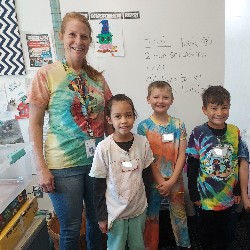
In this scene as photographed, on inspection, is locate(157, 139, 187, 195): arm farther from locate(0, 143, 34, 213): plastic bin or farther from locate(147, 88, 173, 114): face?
locate(0, 143, 34, 213): plastic bin

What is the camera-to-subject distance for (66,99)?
4.35 feet

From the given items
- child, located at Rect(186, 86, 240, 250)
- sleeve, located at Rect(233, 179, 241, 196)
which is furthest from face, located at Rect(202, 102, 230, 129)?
sleeve, located at Rect(233, 179, 241, 196)

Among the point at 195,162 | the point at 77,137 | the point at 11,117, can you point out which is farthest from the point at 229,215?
the point at 11,117

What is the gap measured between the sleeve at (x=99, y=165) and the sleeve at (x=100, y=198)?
39mm

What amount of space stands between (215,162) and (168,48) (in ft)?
2.96

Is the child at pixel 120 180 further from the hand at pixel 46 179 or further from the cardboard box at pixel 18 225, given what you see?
the cardboard box at pixel 18 225

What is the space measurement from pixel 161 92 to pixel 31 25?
1.00 meters

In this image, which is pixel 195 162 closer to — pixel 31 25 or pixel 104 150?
pixel 104 150

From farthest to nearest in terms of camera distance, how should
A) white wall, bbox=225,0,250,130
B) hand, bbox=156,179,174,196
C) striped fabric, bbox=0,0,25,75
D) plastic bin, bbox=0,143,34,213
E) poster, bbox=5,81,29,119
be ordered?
white wall, bbox=225,0,250,130
poster, bbox=5,81,29,119
striped fabric, bbox=0,0,25,75
hand, bbox=156,179,174,196
plastic bin, bbox=0,143,34,213

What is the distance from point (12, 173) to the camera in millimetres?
1709

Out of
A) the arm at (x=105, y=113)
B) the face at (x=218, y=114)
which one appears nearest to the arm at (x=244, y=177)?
the face at (x=218, y=114)

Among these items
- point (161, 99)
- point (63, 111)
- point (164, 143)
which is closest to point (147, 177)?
Answer: point (164, 143)

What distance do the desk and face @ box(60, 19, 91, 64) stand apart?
1.02 m

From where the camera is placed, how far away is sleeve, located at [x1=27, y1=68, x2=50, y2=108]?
1.29m
